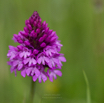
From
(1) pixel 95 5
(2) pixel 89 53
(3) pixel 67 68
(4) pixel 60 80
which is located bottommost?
(4) pixel 60 80

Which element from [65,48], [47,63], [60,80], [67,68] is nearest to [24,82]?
[60,80]

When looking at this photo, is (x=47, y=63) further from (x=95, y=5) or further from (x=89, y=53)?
(x=89, y=53)

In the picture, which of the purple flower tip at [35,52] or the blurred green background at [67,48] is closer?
the purple flower tip at [35,52]

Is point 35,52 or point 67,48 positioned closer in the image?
point 35,52

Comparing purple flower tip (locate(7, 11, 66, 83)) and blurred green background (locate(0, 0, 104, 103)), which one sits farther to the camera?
blurred green background (locate(0, 0, 104, 103))
